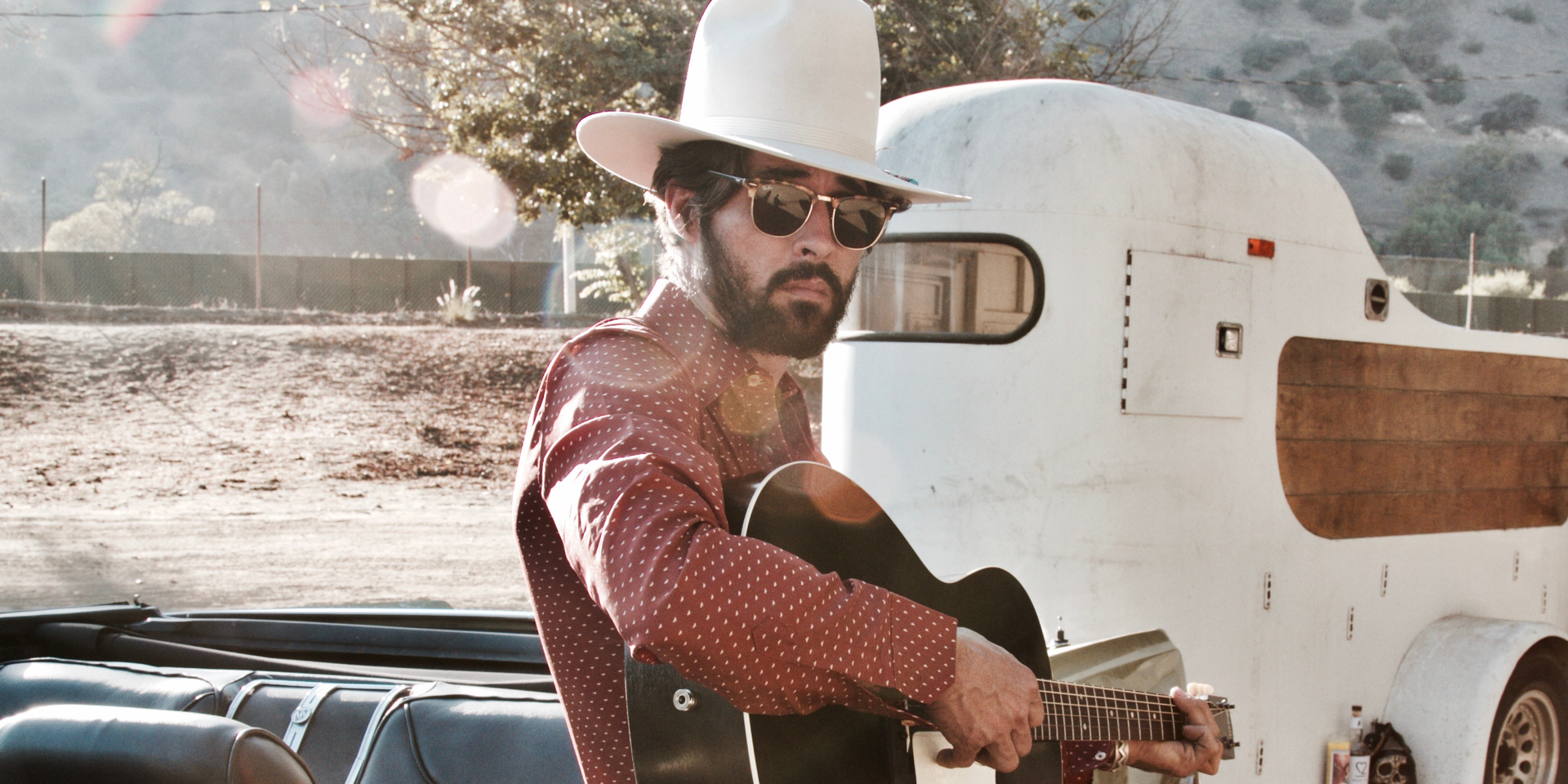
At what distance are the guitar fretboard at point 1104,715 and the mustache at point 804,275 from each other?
77cm

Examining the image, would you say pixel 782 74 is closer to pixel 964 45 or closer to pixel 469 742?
pixel 469 742

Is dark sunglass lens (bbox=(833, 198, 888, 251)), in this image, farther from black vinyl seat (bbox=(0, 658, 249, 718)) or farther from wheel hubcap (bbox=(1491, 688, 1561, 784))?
wheel hubcap (bbox=(1491, 688, 1561, 784))

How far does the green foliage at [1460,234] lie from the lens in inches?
1412

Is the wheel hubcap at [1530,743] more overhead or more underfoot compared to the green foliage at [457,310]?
more underfoot

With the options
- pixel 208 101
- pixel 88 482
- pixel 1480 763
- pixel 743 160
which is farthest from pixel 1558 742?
pixel 208 101

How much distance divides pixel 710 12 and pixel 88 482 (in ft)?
45.1

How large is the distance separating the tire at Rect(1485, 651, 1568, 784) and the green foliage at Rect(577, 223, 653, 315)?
12.9m

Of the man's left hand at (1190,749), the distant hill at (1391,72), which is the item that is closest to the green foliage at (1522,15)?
the distant hill at (1391,72)

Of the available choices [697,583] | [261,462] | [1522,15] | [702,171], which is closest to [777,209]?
[702,171]

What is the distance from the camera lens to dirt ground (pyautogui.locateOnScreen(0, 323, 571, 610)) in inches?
381

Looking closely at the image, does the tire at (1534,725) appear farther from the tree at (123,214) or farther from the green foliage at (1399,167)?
the green foliage at (1399,167)

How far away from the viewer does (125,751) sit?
63.9 inches

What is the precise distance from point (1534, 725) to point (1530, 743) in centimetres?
7

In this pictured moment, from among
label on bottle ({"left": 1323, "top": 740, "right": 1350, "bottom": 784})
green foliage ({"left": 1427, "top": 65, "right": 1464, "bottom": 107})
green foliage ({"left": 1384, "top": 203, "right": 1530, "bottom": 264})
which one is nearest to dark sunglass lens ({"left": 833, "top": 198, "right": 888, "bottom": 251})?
label on bottle ({"left": 1323, "top": 740, "right": 1350, "bottom": 784})
